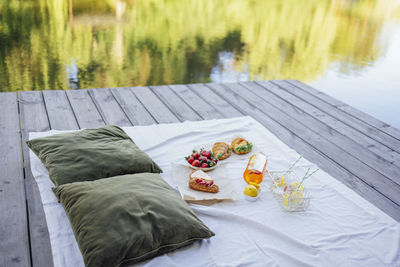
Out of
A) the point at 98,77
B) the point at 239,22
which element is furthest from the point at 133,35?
the point at 239,22

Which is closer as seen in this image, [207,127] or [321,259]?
[321,259]

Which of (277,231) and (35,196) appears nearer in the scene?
(277,231)

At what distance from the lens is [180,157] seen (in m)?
2.24

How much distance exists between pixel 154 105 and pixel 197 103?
36cm

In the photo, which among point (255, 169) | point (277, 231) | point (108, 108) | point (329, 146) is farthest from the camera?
point (108, 108)

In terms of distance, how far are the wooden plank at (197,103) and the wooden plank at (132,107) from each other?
40 cm

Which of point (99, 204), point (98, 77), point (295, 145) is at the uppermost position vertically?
point (99, 204)

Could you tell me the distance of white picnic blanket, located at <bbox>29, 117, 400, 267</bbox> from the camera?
1501 millimetres

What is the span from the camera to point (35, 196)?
181 cm

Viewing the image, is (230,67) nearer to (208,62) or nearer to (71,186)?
(208,62)

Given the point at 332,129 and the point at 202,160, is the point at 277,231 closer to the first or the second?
the point at 202,160

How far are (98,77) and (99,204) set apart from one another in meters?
4.07

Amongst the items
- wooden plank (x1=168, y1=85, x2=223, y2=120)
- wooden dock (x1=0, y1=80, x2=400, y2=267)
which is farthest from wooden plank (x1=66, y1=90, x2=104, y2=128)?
wooden plank (x1=168, y1=85, x2=223, y2=120)

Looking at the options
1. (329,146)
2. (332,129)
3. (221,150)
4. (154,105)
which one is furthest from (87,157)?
(332,129)
